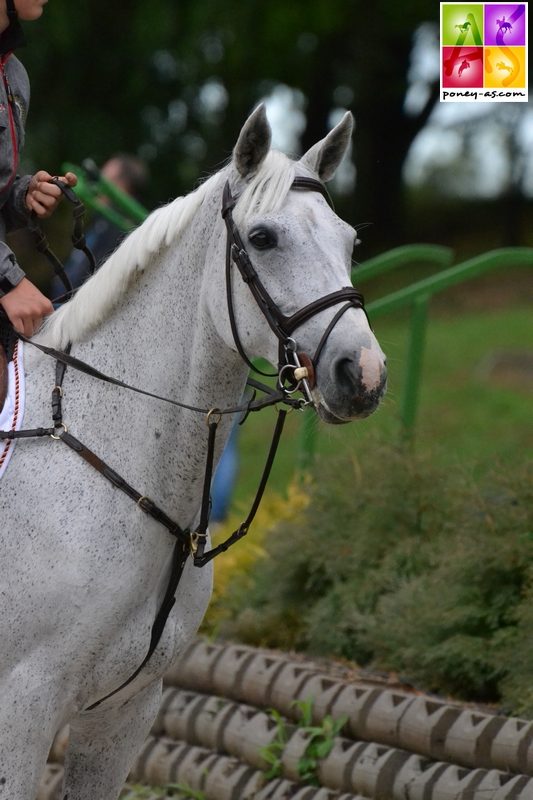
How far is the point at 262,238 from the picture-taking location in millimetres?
3197

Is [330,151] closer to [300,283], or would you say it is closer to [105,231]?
[300,283]

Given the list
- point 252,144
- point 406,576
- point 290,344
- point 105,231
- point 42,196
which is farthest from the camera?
point 105,231

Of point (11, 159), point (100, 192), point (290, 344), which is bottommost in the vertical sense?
point (290, 344)

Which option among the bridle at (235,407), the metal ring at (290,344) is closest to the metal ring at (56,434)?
the bridle at (235,407)

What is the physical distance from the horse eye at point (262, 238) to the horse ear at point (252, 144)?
225 millimetres

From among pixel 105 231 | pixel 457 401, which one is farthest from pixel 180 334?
pixel 457 401

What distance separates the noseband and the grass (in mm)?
3635

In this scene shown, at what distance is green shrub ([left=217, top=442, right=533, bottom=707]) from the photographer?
479cm

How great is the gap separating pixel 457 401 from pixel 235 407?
974 cm

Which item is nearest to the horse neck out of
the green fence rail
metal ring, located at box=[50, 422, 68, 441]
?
metal ring, located at box=[50, 422, 68, 441]

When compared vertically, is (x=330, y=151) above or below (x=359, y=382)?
above

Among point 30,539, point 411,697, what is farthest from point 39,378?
point 411,697

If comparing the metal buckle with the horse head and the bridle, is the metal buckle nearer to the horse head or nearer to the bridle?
the bridle

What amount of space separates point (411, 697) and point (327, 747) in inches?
17.1
